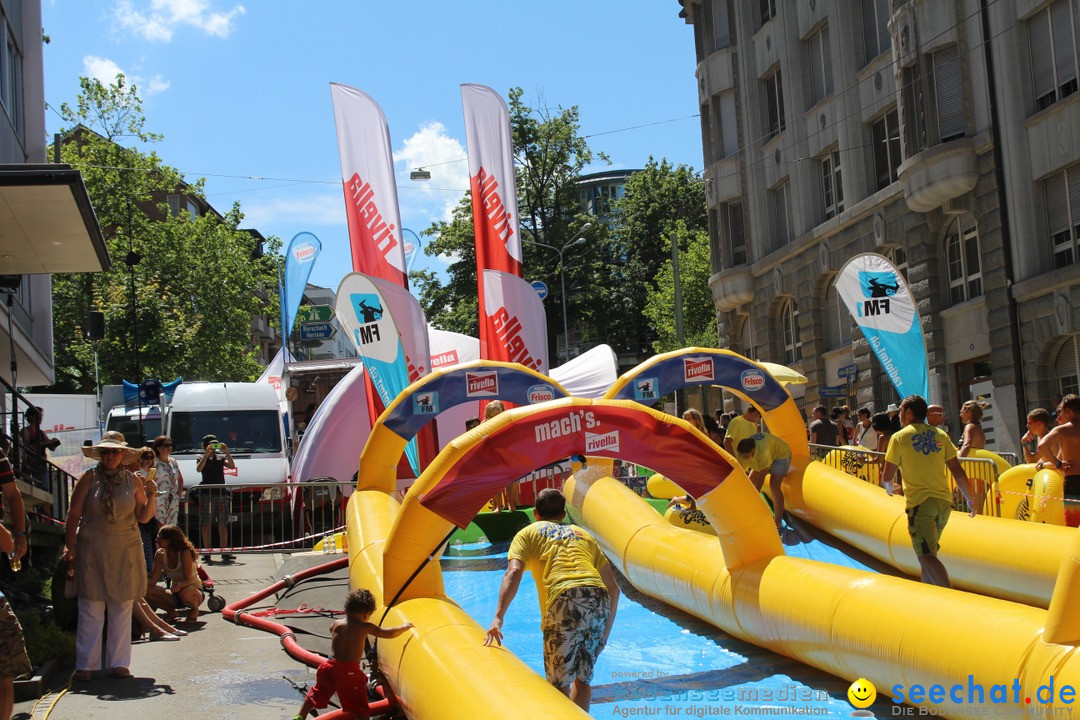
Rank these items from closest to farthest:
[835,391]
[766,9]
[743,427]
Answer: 1. [743,427]
2. [835,391]
3. [766,9]

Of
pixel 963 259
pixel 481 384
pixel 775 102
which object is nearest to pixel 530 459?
pixel 481 384

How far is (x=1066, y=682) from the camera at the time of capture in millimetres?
5445

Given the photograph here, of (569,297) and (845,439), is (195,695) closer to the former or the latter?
(845,439)

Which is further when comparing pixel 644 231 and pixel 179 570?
pixel 644 231

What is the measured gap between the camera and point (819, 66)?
3014cm

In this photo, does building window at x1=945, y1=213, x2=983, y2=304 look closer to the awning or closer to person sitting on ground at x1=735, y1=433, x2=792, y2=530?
person sitting on ground at x1=735, y1=433, x2=792, y2=530

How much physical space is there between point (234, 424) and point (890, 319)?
12.6 metres

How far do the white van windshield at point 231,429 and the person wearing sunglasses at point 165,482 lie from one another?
28.1ft

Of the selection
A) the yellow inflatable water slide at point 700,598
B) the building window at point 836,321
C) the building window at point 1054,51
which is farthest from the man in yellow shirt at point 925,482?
the building window at point 836,321

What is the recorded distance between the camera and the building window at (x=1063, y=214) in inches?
795

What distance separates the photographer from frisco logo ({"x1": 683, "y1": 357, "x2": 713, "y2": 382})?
16469mm

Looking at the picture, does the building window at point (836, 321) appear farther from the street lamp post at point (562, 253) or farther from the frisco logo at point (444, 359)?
the street lamp post at point (562, 253)

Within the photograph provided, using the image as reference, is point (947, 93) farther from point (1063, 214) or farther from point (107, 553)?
point (107, 553)

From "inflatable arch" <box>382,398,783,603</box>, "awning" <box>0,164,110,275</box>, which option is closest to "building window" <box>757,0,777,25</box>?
"awning" <box>0,164,110,275</box>
